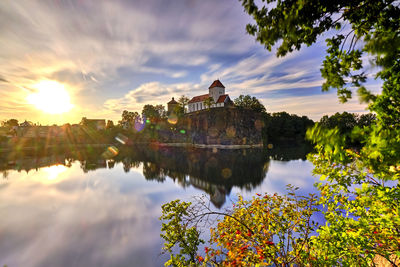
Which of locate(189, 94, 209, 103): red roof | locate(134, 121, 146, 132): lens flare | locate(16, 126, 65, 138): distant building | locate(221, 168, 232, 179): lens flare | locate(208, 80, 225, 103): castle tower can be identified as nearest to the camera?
locate(221, 168, 232, 179): lens flare

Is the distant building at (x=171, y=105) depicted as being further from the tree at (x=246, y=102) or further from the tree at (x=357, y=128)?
the tree at (x=357, y=128)

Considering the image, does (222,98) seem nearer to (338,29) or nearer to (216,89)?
(216,89)

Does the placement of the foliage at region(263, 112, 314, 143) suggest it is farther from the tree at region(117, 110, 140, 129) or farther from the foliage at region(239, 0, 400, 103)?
the foliage at region(239, 0, 400, 103)

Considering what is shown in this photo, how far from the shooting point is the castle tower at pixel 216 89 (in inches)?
3381

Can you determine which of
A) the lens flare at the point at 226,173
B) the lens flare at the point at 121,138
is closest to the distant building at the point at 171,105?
the lens flare at the point at 121,138

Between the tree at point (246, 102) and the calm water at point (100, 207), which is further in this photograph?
the tree at point (246, 102)

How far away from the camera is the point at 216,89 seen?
85812mm

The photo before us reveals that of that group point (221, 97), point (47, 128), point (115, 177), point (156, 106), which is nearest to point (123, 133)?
point (156, 106)

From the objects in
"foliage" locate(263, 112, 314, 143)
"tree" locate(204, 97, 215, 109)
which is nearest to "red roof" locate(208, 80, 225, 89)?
"tree" locate(204, 97, 215, 109)

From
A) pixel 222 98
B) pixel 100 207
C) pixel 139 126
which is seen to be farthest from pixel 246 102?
pixel 100 207

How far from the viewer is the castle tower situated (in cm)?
8587

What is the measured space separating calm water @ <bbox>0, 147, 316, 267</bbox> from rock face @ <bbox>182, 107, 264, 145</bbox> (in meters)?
40.6

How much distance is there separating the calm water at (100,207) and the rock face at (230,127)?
40.6 metres

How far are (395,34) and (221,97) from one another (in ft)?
272
